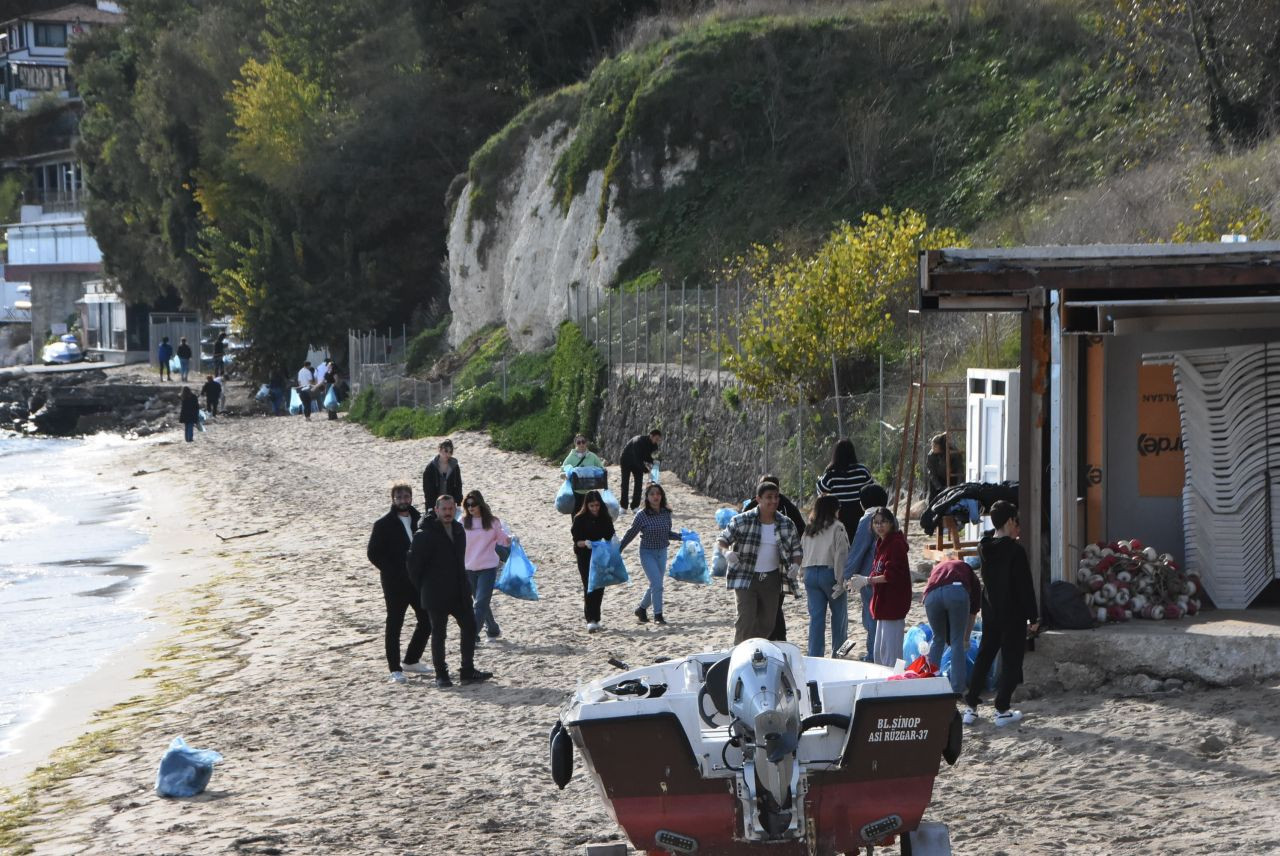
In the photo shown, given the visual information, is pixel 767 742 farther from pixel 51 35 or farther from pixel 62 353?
pixel 51 35

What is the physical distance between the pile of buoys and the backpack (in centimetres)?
13

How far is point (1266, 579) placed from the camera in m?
11.7

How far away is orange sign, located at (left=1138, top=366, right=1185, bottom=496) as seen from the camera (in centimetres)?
1224

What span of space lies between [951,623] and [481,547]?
5.05 meters

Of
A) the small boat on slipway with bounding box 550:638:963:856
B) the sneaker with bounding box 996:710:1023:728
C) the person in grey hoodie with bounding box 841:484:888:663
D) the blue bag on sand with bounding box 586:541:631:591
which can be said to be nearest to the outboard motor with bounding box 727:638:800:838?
the small boat on slipway with bounding box 550:638:963:856

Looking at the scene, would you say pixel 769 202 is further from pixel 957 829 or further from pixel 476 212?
pixel 957 829

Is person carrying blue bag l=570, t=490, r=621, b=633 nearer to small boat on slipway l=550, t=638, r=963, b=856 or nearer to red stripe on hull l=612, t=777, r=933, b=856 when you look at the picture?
small boat on slipway l=550, t=638, r=963, b=856

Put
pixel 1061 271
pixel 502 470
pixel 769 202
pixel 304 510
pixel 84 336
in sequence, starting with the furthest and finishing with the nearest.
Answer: pixel 84 336 < pixel 769 202 < pixel 502 470 < pixel 304 510 < pixel 1061 271

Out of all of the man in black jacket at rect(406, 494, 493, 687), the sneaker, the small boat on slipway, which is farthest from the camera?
the man in black jacket at rect(406, 494, 493, 687)

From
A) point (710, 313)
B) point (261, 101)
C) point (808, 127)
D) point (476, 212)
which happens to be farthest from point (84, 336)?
point (710, 313)

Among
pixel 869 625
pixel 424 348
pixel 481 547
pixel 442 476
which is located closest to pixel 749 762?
pixel 869 625

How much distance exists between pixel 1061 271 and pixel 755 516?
9.51 feet

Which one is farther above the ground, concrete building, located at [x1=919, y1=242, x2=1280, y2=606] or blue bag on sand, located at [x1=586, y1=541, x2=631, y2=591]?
concrete building, located at [x1=919, y1=242, x2=1280, y2=606]

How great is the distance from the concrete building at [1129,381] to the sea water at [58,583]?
8.80m
